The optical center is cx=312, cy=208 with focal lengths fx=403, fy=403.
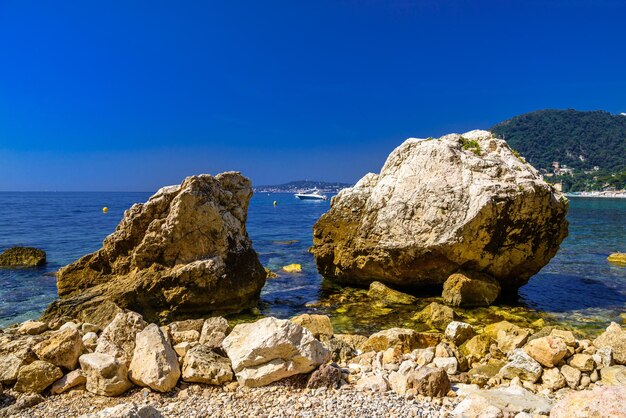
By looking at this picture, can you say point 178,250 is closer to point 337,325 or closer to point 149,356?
point 337,325

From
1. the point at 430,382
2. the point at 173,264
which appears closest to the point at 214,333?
the point at 430,382

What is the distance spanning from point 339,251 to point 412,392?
11.7 m

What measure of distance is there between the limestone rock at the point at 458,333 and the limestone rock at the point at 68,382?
914 centimetres

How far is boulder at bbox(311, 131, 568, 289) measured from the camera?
51.6 ft

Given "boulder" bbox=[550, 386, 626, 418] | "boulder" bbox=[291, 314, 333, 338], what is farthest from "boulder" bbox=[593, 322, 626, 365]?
"boulder" bbox=[291, 314, 333, 338]

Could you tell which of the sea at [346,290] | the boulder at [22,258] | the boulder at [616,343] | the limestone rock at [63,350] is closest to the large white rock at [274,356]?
the limestone rock at [63,350]

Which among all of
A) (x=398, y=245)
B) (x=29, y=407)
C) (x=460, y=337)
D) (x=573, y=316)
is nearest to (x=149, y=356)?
(x=29, y=407)

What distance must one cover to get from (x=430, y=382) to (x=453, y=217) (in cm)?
928

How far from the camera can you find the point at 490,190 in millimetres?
15469

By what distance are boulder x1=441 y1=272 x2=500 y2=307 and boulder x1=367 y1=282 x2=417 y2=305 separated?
143 cm

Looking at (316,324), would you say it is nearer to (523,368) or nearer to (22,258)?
(523,368)

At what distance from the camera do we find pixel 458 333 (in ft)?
37.7

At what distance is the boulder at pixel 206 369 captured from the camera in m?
7.77

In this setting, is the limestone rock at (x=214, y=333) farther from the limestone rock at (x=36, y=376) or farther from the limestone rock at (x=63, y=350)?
the limestone rock at (x=36, y=376)
